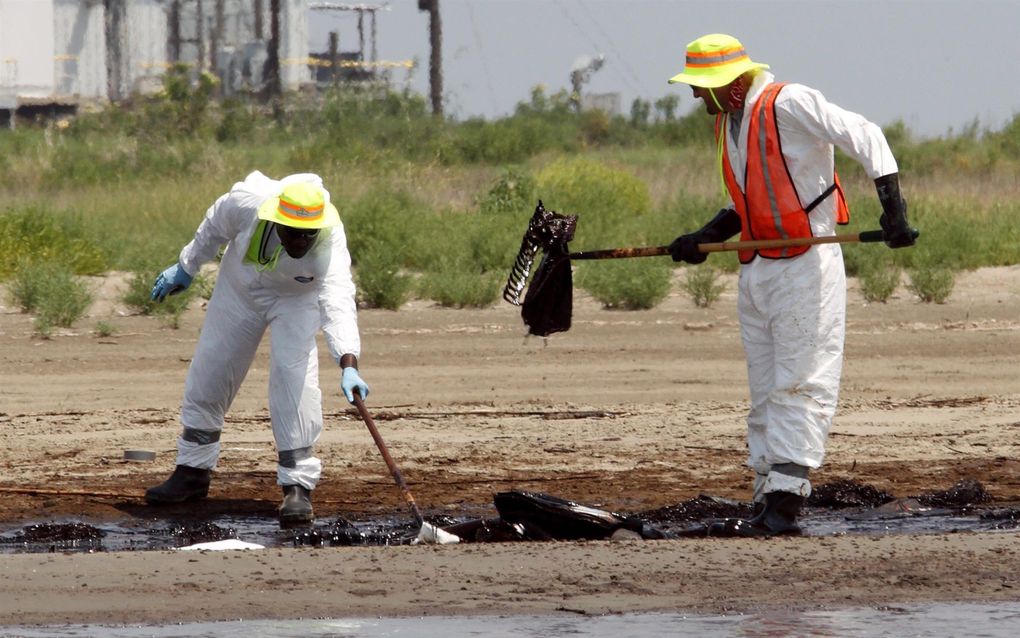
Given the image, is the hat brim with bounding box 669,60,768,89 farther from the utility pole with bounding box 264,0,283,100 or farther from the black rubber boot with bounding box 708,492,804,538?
the utility pole with bounding box 264,0,283,100

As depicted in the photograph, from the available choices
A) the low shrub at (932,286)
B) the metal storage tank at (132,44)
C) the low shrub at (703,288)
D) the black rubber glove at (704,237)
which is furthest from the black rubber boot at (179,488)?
the metal storage tank at (132,44)

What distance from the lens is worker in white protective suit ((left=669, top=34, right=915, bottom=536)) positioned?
22.7 ft

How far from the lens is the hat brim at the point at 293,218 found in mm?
7309

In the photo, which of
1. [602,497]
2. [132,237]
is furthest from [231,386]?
[132,237]

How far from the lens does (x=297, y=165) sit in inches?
1116

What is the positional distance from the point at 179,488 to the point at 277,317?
3.26 feet

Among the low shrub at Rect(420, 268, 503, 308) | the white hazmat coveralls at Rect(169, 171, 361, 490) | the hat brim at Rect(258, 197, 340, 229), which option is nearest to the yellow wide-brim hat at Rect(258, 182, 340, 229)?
the hat brim at Rect(258, 197, 340, 229)

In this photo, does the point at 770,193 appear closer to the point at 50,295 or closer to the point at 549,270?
the point at 549,270

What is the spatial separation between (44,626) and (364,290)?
9379 mm

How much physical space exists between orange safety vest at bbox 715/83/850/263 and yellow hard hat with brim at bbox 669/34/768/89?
15cm

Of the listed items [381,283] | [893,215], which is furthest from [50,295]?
[893,215]

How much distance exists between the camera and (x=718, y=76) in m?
7.08

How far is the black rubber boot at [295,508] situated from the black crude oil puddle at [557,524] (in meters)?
0.05

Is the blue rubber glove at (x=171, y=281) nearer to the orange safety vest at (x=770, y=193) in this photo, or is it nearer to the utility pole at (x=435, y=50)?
the orange safety vest at (x=770, y=193)
